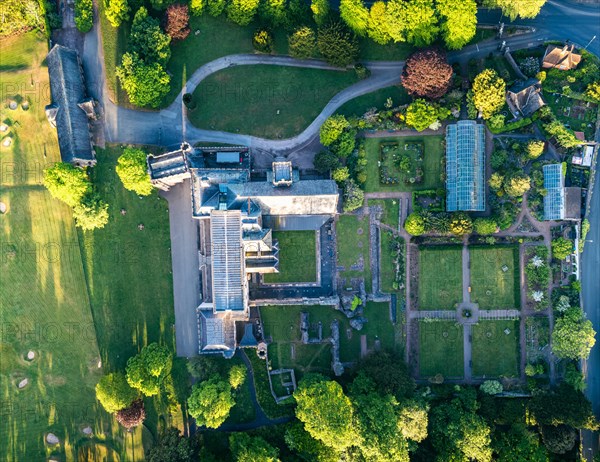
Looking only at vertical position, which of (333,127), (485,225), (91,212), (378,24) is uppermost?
(378,24)

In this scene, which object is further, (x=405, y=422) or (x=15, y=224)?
(x=15, y=224)

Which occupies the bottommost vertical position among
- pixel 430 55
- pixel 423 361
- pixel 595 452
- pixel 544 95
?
pixel 595 452

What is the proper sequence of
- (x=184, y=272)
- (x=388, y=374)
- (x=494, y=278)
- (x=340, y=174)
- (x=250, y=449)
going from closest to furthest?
(x=250, y=449) → (x=388, y=374) → (x=340, y=174) → (x=494, y=278) → (x=184, y=272)

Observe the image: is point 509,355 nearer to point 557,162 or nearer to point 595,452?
point 595,452

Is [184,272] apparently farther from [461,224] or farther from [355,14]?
[355,14]

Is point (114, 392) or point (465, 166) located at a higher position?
point (465, 166)

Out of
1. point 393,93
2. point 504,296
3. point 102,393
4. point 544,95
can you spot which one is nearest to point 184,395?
point 102,393

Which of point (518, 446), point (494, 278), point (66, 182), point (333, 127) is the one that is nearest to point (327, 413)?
point (518, 446)

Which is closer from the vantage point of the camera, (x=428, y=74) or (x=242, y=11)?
(x=428, y=74)
